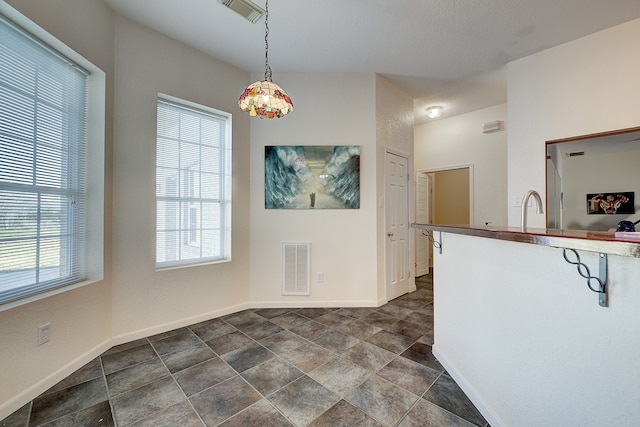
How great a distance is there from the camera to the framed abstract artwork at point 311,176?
3.12 meters

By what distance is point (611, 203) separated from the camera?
2.36 meters

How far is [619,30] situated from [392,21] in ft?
6.65

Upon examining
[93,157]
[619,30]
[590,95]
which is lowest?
[93,157]

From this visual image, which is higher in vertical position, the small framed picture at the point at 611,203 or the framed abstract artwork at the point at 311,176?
the framed abstract artwork at the point at 311,176

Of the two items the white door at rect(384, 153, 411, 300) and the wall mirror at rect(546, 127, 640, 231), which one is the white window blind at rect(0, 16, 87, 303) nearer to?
the white door at rect(384, 153, 411, 300)

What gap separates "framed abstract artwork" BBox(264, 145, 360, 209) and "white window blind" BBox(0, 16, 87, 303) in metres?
1.71

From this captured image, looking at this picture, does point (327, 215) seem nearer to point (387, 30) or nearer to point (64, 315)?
point (387, 30)

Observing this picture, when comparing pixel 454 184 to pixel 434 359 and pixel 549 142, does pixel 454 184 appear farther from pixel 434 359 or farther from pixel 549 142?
pixel 434 359

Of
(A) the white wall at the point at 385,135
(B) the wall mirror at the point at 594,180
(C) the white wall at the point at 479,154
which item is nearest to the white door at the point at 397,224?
(A) the white wall at the point at 385,135

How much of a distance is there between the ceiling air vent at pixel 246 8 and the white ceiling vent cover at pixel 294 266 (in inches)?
90.0

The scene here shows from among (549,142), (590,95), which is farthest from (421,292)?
(590,95)

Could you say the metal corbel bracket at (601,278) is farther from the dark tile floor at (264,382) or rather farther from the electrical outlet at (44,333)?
the electrical outlet at (44,333)

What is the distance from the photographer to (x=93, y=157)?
2145mm

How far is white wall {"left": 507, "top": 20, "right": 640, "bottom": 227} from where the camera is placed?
2250mm
